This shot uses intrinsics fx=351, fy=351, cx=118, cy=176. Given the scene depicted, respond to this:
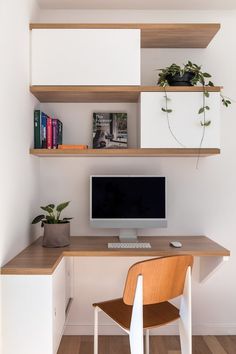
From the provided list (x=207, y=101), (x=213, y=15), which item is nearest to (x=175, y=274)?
(x=207, y=101)

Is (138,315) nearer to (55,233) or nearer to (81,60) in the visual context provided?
(55,233)

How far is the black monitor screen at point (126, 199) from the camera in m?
2.62

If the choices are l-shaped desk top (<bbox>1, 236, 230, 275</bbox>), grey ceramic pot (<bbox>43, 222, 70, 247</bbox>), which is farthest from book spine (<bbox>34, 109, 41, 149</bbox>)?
l-shaped desk top (<bbox>1, 236, 230, 275</bbox>)

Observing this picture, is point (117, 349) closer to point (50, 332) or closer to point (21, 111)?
point (50, 332)

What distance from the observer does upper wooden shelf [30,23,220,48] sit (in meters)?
2.48

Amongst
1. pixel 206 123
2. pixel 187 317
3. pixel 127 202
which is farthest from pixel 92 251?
pixel 206 123

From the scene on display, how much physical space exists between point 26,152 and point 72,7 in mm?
1292

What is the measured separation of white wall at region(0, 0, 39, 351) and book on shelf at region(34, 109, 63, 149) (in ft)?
0.18

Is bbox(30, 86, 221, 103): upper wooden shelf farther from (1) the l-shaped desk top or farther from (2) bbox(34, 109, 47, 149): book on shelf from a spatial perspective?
(1) the l-shaped desk top

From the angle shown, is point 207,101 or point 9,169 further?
point 207,101

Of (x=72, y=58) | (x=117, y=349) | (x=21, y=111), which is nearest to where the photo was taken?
(x=21, y=111)

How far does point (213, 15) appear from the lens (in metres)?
2.88

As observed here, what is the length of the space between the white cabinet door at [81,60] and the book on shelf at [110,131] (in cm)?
37

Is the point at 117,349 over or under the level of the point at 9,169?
under
